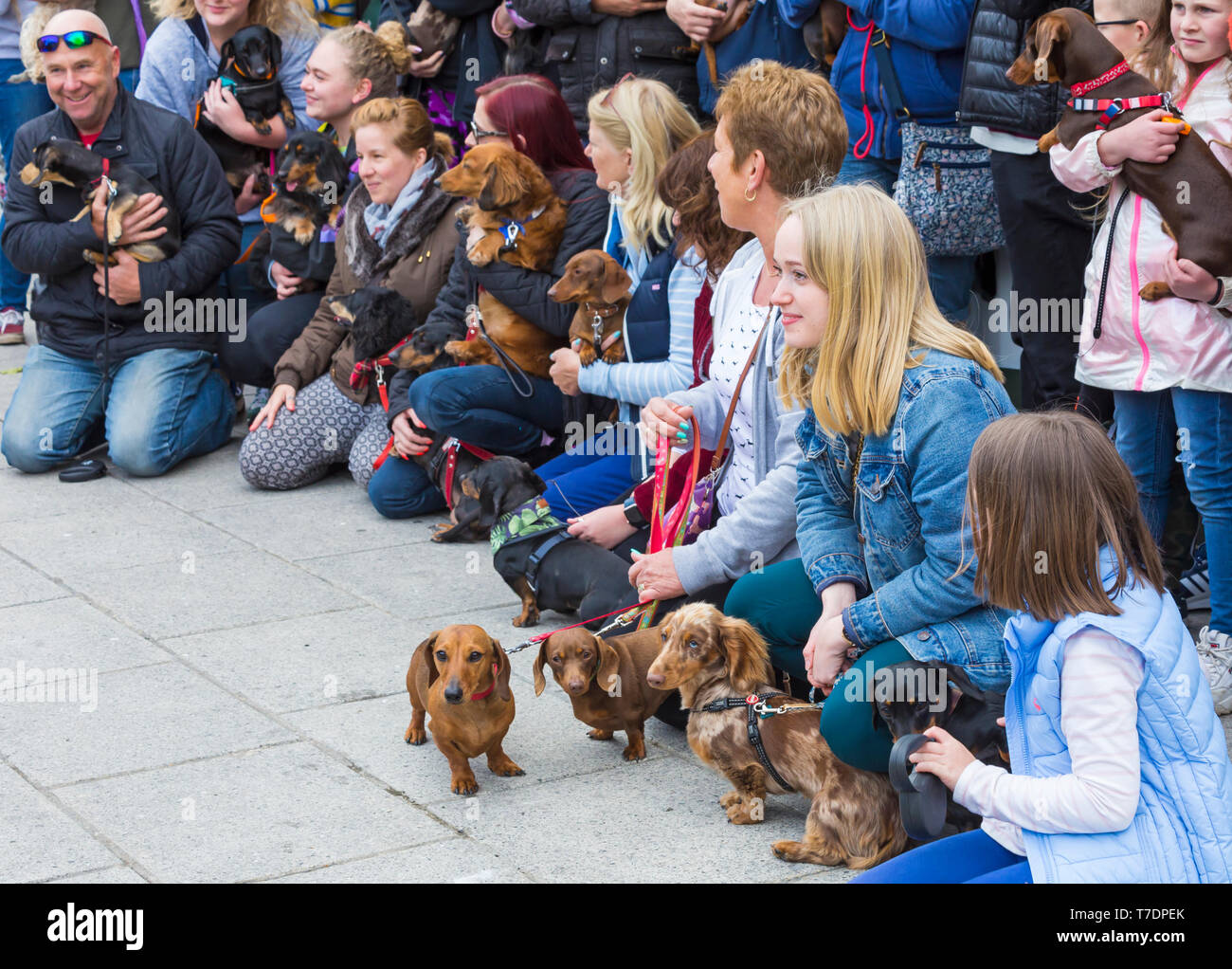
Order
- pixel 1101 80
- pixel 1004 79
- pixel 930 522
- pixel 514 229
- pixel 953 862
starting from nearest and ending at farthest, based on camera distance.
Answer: pixel 953 862 → pixel 930 522 → pixel 1101 80 → pixel 1004 79 → pixel 514 229

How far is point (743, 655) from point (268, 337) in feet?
13.4

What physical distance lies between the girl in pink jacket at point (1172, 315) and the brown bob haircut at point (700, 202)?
3.24 feet

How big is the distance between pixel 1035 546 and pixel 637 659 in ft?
5.40

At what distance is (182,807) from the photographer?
366 cm

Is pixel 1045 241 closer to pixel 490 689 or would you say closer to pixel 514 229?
pixel 514 229

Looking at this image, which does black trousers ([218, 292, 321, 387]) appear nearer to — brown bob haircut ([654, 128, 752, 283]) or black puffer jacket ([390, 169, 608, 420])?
black puffer jacket ([390, 169, 608, 420])

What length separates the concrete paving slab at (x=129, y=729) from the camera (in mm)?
3947

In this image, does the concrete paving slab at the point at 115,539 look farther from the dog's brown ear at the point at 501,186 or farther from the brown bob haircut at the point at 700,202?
the brown bob haircut at the point at 700,202

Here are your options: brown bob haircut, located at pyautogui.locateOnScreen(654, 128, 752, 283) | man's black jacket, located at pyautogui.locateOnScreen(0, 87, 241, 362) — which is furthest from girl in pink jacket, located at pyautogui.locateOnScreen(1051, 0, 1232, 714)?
man's black jacket, located at pyautogui.locateOnScreen(0, 87, 241, 362)

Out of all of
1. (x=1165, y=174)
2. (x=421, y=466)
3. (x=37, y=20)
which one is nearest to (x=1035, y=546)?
(x=1165, y=174)

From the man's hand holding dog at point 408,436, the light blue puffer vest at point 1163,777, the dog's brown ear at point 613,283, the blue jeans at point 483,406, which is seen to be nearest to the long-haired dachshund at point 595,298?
the dog's brown ear at point 613,283

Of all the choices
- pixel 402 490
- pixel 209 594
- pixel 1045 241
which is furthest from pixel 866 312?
pixel 402 490

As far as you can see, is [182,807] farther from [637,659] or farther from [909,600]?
[909,600]

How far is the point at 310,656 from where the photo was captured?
470 cm
